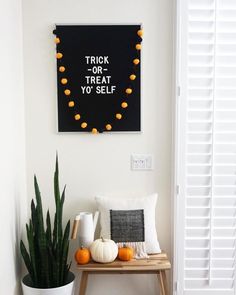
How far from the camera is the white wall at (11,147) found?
84.9 inches

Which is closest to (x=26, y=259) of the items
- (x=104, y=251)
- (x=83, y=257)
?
(x=83, y=257)

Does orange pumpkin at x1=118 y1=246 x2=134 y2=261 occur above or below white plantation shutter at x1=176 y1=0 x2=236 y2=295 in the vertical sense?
below

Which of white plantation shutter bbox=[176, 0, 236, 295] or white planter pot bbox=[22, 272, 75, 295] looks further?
white plantation shutter bbox=[176, 0, 236, 295]

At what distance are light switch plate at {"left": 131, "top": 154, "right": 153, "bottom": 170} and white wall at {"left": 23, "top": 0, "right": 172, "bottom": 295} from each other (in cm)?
4

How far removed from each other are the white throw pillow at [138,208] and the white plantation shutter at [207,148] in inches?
7.2

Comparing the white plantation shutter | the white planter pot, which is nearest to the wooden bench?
the white planter pot

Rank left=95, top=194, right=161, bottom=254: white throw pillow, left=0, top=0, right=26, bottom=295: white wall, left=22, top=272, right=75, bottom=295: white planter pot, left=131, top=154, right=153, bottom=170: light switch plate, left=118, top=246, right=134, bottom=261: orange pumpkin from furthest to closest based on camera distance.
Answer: left=131, top=154, right=153, bottom=170: light switch plate → left=95, top=194, right=161, bottom=254: white throw pillow → left=118, top=246, right=134, bottom=261: orange pumpkin → left=22, top=272, right=75, bottom=295: white planter pot → left=0, top=0, right=26, bottom=295: white wall

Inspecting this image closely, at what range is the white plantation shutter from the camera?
2.47m

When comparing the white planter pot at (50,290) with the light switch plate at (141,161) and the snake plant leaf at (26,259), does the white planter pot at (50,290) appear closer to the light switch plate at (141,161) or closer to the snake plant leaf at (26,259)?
the snake plant leaf at (26,259)

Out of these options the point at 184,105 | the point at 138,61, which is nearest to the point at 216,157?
the point at 184,105

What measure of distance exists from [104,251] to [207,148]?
3.12ft

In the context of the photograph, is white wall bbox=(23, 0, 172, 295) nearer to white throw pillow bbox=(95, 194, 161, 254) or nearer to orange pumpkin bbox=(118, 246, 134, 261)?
white throw pillow bbox=(95, 194, 161, 254)

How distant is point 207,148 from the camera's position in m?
2.55

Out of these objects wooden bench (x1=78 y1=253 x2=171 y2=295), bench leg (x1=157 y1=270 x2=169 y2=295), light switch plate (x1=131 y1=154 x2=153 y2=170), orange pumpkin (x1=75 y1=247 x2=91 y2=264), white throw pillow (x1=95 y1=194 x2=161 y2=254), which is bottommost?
bench leg (x1=157 y1=270 x2=169 y2=295)
